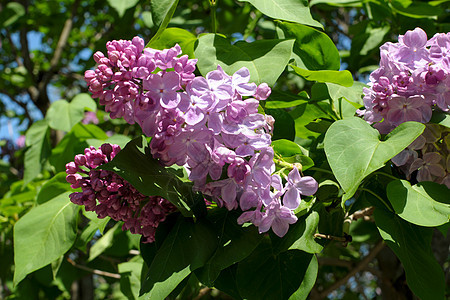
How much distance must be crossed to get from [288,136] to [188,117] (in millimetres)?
320

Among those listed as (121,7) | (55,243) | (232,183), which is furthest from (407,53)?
(121,7)

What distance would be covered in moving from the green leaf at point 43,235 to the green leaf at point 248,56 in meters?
0.52

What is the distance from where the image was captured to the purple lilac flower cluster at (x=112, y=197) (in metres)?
0.82

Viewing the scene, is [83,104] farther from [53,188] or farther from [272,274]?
[272,274]

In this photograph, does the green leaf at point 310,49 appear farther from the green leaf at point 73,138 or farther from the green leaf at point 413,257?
the green leaf at point 73,138

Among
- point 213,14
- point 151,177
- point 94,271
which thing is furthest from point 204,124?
point 94,271

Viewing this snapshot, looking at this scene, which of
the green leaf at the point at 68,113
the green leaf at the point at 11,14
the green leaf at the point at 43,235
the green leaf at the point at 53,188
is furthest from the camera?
the green leaf at the point at 11,14

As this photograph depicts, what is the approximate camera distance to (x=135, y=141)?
82cm

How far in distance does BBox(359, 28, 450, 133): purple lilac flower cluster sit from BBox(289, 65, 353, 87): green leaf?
0.06 meters

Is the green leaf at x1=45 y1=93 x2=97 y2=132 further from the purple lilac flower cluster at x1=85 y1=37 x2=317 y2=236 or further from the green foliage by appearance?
the purple lilac flower cluster at x1=85 y1=37 x2=317 y2=236

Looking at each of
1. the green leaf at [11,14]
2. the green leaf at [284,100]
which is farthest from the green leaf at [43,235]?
the green leaf at [11,14]

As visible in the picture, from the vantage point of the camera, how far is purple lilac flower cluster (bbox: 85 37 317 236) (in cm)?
74

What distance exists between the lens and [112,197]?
823 millimetres

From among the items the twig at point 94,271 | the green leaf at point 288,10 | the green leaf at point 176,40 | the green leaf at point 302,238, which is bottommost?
the twig at point 94,271
